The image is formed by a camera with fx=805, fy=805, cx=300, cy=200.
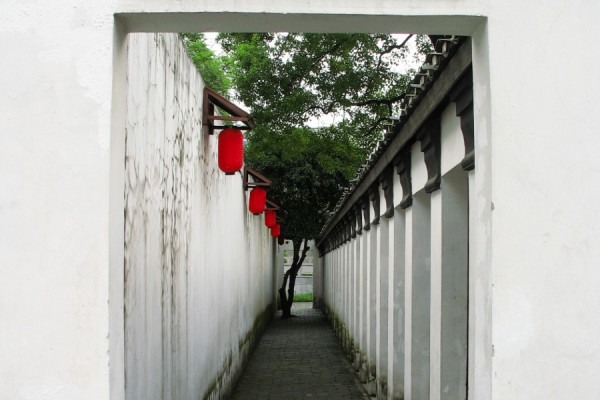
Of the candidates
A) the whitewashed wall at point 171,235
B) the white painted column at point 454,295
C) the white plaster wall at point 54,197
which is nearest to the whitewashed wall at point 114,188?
the white plaster wall at point 54,197

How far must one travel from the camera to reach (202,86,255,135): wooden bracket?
9.58 m

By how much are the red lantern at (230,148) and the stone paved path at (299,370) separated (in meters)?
4.38

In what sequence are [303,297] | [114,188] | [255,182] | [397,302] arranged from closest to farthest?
[114,188] < [397,302] < [255,182] < [303,297]

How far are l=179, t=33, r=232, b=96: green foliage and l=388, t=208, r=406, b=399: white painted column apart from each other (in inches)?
720

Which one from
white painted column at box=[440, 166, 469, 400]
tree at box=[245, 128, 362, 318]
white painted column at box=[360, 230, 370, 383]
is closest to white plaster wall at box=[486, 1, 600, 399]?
white painted column at box=[440, 166, 469, 400]

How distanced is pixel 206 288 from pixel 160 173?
139 inches

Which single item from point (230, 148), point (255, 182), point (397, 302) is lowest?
point (397, 302)

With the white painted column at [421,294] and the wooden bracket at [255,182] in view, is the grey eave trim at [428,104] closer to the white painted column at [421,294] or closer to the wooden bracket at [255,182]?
the white painted column at [421,294]

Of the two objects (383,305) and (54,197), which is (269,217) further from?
(54,197)

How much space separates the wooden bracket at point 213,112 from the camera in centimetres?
958

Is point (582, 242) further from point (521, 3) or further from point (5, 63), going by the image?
point (5, 63)

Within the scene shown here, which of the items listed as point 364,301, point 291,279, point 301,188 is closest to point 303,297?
point 291,279

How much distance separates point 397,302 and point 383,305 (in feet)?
5.16

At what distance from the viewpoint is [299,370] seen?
16.2 meters
